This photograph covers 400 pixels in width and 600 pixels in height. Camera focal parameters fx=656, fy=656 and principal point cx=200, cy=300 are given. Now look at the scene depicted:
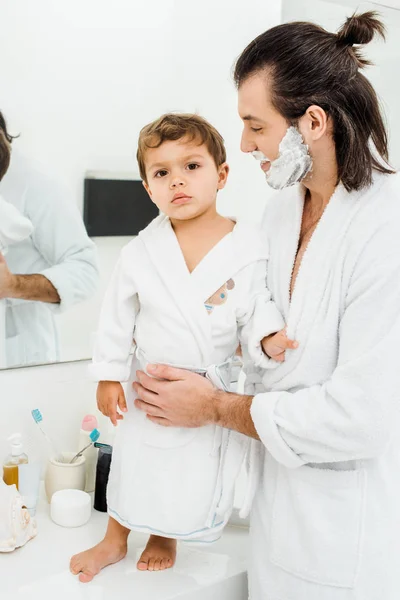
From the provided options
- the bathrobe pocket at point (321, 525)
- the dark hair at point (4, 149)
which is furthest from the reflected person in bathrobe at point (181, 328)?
the dark hair at point (4, 149)

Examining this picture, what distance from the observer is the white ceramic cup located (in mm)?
1687

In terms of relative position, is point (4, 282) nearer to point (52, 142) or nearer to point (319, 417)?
point (52, 142)

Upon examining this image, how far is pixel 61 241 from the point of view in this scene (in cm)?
165

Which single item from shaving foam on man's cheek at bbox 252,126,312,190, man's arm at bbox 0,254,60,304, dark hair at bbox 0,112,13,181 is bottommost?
man's arm at bbox 0,254,60,304

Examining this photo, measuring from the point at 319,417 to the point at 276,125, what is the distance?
555mm

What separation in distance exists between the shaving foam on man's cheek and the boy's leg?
0.83 meters

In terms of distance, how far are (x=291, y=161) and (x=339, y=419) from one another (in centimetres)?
49

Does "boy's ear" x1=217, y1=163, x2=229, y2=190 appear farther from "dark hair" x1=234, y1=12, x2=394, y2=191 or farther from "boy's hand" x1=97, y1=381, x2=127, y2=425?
"boy's hand" x1=97, y1=381, x2=127, y2=425

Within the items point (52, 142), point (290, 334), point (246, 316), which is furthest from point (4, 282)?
point (290, 334)

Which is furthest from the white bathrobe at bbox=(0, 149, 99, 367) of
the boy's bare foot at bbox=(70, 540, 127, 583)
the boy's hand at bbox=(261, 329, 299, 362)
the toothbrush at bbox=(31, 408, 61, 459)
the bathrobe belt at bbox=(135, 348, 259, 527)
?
the boy's hand at bbox=(261, 329, 299, 362)

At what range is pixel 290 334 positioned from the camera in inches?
50.3

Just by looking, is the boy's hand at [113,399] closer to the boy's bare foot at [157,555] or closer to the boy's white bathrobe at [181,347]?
the boy's white bathrobe at [181,347]

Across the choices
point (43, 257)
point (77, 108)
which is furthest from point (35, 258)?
point (77, 108)

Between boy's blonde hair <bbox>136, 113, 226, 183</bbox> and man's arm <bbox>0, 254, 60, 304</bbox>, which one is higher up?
boy's blonde hair <bbox>136, 113, 226, 183</bbox>
